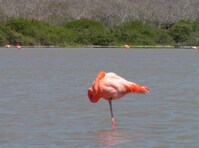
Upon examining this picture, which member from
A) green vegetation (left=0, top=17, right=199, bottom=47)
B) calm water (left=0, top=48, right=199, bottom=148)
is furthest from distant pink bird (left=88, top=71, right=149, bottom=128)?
green vegetation (left=0, top=17, right=199, bottom=47)

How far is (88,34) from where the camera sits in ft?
231

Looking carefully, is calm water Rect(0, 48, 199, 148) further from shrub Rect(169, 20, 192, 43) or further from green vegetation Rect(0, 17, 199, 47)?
shrub Rect(169, 20, 192, 43)

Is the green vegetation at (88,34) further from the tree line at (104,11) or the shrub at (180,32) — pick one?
the tree line at (104,11)

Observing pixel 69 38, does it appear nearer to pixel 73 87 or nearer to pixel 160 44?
pixel 160 44

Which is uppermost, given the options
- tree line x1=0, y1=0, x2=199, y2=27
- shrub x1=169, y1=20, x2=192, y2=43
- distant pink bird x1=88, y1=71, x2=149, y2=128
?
tree line x1=0, y1=0, x2=199, y2=27

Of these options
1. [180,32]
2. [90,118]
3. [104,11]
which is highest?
[104,11]

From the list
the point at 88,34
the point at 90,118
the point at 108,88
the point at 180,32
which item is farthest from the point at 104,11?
the point at 108,88

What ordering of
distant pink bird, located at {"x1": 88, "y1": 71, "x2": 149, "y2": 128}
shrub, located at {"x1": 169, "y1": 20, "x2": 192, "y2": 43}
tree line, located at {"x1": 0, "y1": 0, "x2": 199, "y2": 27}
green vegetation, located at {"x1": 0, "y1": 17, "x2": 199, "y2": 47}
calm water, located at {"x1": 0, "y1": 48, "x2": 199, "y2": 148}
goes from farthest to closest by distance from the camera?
tree line, located at {"x1": 0, "y1": 0, "x2": 199, "y2": 27}, shrub, located at {"x1": 169, "y1": 20, "x2": 192, "y2": 43}, green vegetation, located at {"x1": 0, "y1": 17, "x2": 199, "y2": 47}, distant pink bird, located at {"x1": 88, "y1": 71, "x2": 149, "y2": 128}, calm water, located at {"x1": 0, "y1": 48, "x2": 199, "y2": 148}

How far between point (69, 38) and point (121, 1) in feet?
66.2

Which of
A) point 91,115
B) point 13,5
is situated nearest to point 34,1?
point 13,5

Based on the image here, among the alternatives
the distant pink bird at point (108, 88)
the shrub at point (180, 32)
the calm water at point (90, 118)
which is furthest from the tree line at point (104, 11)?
the distant pink bird at point (108, 88)

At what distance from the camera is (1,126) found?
9969 millimetres

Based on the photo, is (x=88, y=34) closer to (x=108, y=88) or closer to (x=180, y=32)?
(x=180, y=32)

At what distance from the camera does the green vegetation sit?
68000 mm
